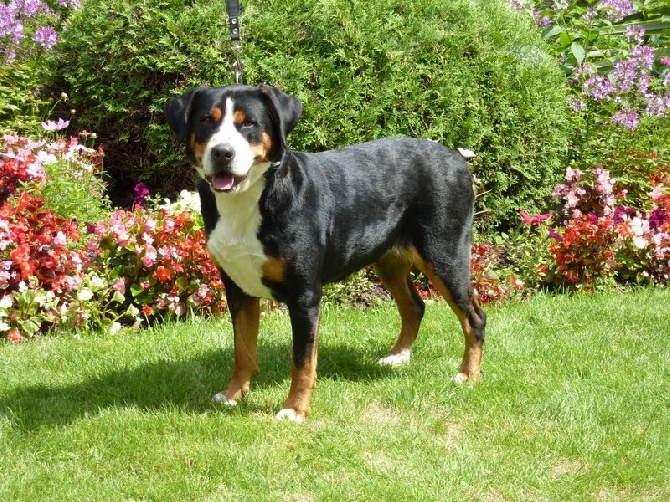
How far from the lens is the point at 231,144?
12.6 ft

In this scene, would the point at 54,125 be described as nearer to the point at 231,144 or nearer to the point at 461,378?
the point at 231,144

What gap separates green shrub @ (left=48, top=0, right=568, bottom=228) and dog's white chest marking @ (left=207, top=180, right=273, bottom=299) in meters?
2.47

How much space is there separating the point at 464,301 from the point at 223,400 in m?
1.42

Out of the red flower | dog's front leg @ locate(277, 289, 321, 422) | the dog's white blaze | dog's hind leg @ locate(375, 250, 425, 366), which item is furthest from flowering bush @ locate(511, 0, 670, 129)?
the dog's white blaze

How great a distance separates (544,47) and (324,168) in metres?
4.19

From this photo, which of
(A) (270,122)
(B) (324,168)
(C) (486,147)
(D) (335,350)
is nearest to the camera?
(A) (270,122)

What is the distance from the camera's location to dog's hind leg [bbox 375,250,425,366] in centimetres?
523

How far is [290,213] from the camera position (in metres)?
4.15

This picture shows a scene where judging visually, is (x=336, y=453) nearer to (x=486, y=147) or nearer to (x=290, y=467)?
(x=290, y=467)

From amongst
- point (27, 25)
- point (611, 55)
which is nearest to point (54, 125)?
point (27, 25)

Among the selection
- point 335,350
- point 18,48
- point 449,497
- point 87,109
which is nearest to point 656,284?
point 335,350

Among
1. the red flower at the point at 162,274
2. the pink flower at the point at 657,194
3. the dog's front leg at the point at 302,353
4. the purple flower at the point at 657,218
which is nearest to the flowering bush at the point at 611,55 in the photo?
the pink flower at the point at 657,194

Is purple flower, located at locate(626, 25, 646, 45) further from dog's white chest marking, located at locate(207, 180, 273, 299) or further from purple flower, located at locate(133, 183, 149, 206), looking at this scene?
dog's white chest marking, located at locate(207, 180, 273, 299)

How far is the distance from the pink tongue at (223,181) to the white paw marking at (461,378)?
175cm
